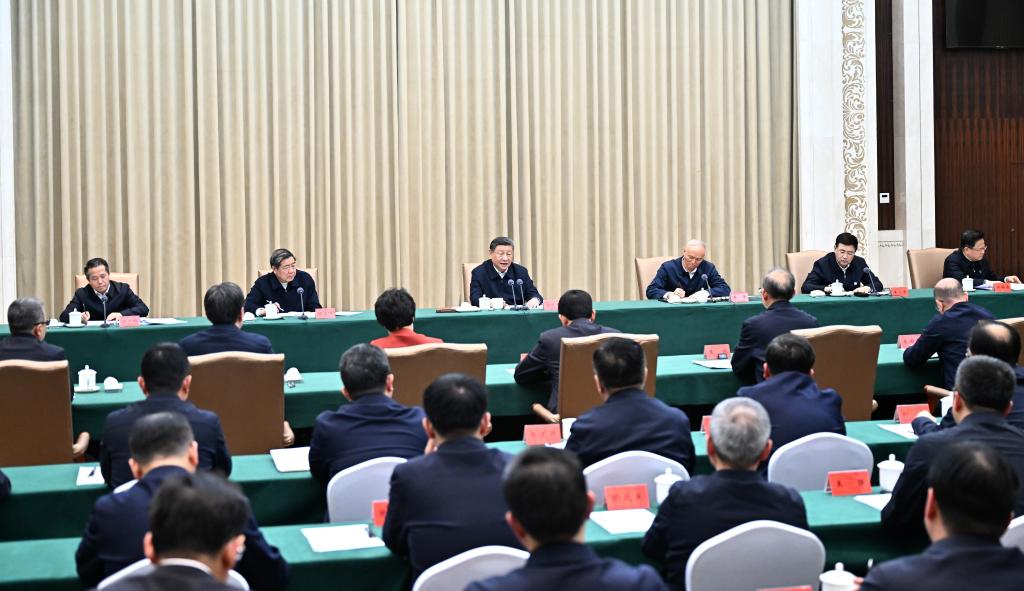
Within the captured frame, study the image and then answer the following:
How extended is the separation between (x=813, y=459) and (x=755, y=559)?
3.54 ft

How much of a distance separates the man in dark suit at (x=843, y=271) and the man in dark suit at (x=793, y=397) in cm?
383

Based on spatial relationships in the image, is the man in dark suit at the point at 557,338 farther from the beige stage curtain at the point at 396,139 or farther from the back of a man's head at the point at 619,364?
the beige stage curtain at the point at 396,139

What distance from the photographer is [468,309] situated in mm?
6598

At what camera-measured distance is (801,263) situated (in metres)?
8.34

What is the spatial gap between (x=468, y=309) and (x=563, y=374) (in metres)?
1.54

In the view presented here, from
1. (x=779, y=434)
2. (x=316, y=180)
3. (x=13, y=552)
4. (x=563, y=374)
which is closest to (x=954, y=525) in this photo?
(x=779, y=434)

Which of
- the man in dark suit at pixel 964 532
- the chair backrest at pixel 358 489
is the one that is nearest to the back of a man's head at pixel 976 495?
the man in dark suit at pixel 964 532

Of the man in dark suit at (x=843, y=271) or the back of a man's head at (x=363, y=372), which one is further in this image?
the man in dark suit at (x=843, y=271)

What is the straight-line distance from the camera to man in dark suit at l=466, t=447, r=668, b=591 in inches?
→ 78.5

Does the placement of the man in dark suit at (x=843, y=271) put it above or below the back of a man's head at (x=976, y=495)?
above

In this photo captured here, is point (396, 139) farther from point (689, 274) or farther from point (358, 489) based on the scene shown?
point (358, 489)

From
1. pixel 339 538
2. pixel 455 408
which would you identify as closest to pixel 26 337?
pixel 339 538

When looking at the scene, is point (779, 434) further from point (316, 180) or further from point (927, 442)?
point (316, 180)

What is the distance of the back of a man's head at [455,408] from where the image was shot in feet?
9.50
